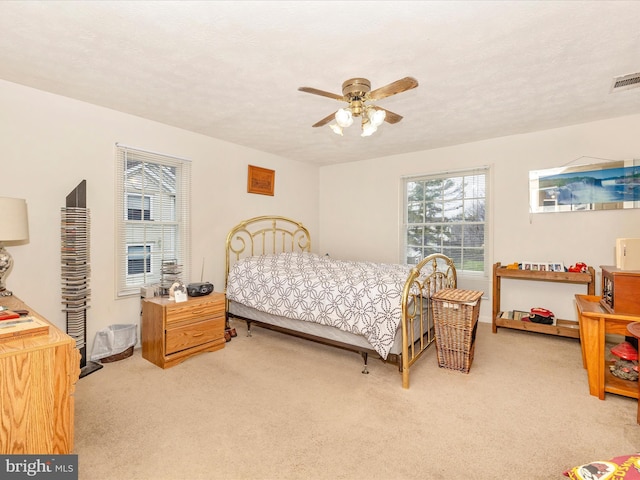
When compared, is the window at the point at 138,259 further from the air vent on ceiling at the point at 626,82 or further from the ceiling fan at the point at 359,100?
the air vent on ceiling at the point at 626,82

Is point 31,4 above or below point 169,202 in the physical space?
above

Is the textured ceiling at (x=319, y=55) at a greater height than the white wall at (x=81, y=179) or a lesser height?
greater

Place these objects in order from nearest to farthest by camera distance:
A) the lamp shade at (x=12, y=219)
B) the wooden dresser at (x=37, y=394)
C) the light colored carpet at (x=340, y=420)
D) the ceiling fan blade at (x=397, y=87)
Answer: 1. the wooden dresser at (x=37, y=394)
2. the light colored carpet at (x=340, y=420)
3. the ceiling fan blade at (x=397, y=87)
4. the lamp shade at (x=12, y=219)

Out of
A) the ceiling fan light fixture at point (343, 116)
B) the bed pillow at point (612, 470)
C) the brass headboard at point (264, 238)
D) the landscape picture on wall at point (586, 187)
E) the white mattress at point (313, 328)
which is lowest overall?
the bed pillow at point (612, 470)

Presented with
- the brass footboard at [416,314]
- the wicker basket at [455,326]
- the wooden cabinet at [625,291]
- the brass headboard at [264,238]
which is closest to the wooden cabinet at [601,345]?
the wooden cabinet at [625,291]

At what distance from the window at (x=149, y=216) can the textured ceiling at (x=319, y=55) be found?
1.80 ft

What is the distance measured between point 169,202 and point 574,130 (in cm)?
485

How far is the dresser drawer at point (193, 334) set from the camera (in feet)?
9.89

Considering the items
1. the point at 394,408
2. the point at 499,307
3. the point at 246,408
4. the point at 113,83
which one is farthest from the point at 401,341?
the point at 113,83

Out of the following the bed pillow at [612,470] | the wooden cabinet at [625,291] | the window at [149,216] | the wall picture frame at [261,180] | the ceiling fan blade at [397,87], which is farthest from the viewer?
the wall picture frame at [261,180]

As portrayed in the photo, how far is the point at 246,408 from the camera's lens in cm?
231

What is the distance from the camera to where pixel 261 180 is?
15.8 ft

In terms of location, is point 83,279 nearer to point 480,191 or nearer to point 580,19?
point 580,19

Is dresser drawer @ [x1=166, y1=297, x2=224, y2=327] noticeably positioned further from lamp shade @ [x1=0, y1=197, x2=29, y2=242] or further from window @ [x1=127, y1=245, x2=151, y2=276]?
lamp shade @ [x1=0, y1=197, x2=29, y2=242]
